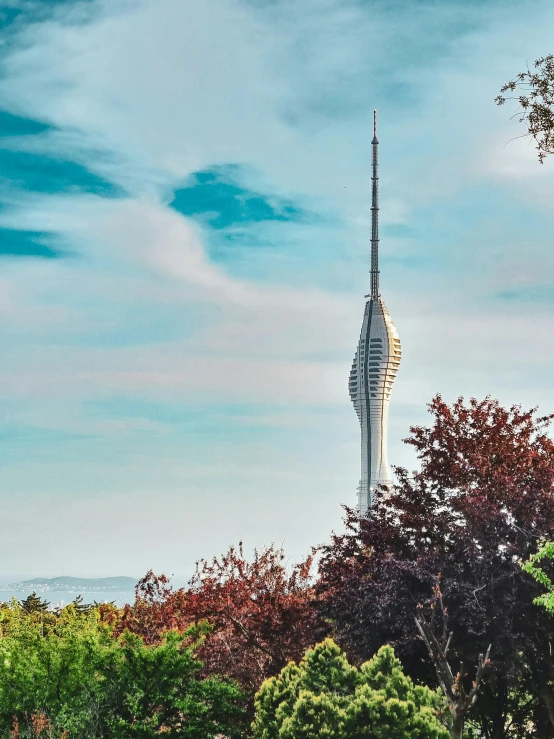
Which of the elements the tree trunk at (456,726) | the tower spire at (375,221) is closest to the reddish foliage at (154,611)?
the tree trunk at (456,726)

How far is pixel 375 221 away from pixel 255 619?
146636 millimetres

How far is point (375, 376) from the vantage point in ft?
539

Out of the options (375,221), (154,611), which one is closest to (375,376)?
(375,221)

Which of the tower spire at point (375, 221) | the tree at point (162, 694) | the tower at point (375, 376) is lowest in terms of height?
the tree at point (162, 694)

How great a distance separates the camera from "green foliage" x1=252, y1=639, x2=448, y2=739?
12688mm

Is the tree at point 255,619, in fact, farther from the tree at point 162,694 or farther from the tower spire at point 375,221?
the tower spire at point 375,221

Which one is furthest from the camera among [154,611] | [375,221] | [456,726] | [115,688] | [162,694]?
[375,221]

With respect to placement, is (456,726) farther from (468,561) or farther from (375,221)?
(375,221)

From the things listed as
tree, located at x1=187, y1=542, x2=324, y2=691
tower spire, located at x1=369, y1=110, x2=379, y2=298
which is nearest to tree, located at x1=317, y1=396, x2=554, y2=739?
tree, located at x1=187, y1=542, x2=324, y2=691

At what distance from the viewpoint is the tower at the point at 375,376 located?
164 m

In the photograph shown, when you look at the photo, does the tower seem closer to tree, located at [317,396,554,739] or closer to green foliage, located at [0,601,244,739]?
tree, located at [317,396,554,739]

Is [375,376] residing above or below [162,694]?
above

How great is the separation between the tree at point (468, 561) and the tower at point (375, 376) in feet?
484

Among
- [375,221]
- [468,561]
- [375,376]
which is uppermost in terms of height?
[375,221]
